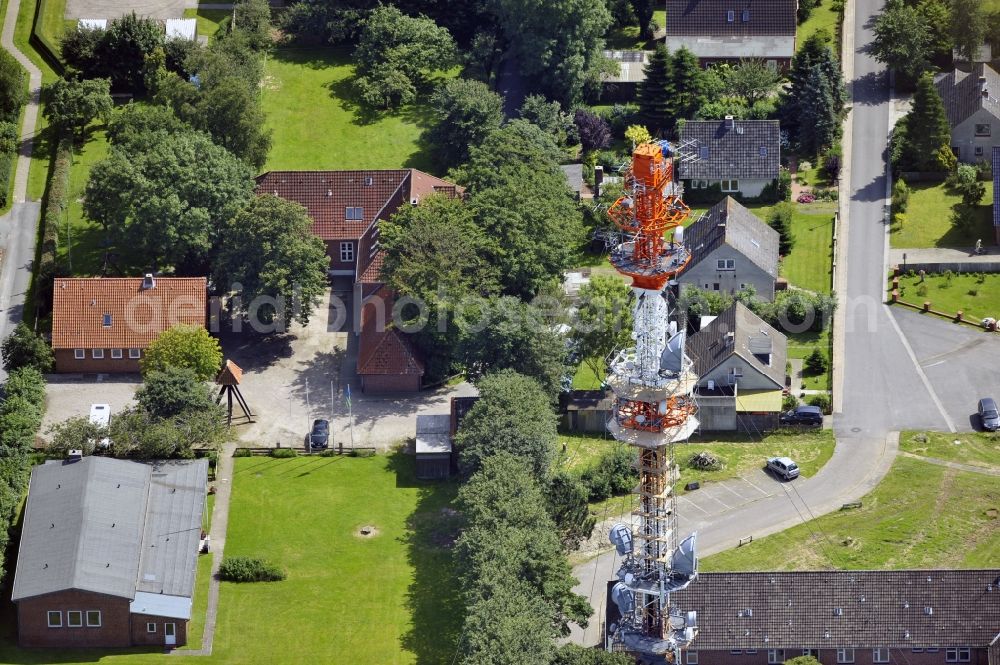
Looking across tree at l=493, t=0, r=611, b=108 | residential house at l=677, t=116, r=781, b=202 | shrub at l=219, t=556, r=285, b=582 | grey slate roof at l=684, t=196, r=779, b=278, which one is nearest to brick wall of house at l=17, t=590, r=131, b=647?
shrub at l=219, t=556, r=285, b=582

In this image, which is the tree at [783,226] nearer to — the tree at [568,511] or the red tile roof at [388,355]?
the red tile roof at [388,355]

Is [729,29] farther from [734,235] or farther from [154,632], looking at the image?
[154,632]

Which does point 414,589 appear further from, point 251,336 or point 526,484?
point 251,336

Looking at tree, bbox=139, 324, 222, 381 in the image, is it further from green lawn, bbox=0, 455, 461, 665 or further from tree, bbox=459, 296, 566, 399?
tree, bbox=459, 296, 566, 399

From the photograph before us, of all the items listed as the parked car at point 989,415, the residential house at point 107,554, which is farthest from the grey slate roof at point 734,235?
the residential house at point 107,554

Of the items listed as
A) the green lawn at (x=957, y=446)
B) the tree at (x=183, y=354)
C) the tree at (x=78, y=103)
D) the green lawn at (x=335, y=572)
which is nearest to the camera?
the green lawn at (x=335, y=572)

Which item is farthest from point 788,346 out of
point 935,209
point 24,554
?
point 24,554
